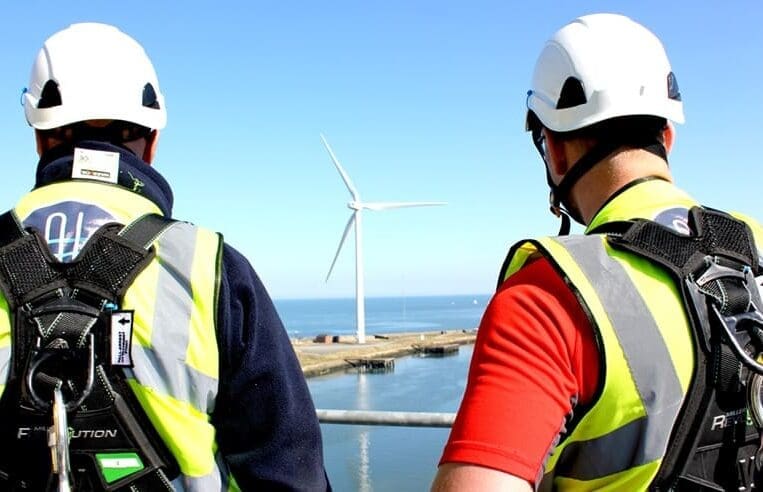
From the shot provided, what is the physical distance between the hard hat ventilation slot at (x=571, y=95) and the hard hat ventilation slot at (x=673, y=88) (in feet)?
0.83

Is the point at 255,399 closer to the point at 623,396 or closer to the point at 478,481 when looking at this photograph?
the point at 478,481

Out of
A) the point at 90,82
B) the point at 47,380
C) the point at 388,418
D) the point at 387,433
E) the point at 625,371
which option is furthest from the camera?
the point at 387,433

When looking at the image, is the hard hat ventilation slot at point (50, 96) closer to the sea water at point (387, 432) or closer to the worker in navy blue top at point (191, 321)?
the worker in navy blue top at point (191, 321)

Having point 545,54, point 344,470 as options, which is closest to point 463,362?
point 344,470

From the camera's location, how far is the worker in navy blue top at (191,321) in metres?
1.99

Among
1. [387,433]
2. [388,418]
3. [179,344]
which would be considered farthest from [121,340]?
[387,433]

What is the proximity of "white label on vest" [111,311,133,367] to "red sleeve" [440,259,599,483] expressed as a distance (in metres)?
0.87

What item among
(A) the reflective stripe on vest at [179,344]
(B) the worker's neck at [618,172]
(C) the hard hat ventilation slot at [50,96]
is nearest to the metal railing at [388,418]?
(A) the reflective stripe on vest at [179,344]

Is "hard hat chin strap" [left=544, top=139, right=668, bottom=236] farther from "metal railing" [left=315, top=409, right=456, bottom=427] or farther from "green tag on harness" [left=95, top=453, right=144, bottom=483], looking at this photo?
"metal railing" [left=315, top=409, right=456, bottom=427]

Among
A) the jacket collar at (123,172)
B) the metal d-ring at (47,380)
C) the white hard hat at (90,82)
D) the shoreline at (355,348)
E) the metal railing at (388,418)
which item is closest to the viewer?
the metal d-ring at (47,380)

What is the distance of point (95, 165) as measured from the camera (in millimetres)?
2207

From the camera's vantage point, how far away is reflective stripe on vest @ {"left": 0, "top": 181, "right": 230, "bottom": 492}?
1966 millimetres

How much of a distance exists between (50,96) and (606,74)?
66.8 inches

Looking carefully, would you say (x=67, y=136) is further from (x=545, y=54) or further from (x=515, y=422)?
(x=515, y=422)
